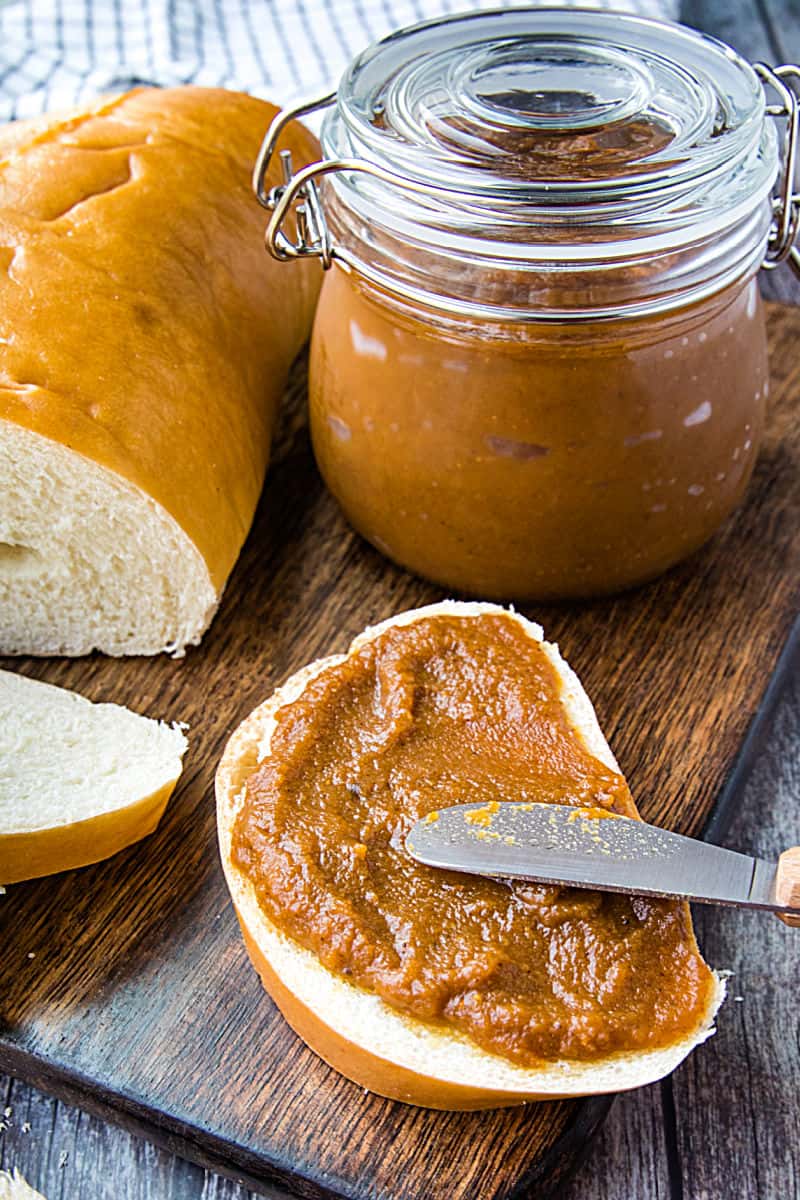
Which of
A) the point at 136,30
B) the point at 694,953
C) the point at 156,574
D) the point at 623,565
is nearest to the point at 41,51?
the point at 136,30

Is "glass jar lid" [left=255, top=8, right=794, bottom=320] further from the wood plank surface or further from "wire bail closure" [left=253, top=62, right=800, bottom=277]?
the wood plank surface

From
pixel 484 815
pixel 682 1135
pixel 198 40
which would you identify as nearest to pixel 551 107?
pixel 484 815

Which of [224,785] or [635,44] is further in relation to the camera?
[635,44]

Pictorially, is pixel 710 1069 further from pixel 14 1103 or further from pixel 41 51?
pixel 41 51

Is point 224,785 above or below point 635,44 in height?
below

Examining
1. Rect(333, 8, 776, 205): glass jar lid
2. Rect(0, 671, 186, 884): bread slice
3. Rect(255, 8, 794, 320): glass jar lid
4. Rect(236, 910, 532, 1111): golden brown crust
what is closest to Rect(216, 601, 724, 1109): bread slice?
Rect(236, 910, 532, 1111): golden brown crust
